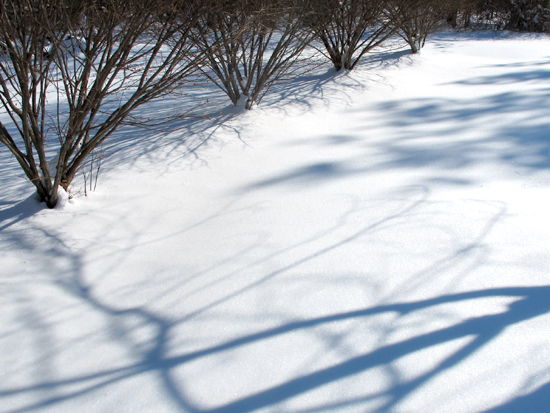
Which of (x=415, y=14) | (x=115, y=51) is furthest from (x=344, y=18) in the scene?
(x=115, y=51)

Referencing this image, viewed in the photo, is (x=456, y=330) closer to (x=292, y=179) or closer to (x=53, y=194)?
(x=292, y=179)

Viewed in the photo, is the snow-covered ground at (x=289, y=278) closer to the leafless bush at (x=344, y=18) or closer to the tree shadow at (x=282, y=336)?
the tree shadow at (x=282, y=336)

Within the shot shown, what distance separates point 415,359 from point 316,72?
267 inches

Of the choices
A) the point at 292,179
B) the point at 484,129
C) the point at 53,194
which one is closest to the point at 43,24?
the point at 53,194

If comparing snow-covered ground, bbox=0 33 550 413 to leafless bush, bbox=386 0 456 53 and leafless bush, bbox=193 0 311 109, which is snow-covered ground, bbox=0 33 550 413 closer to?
leafless bush, bbox=193 0 311 109

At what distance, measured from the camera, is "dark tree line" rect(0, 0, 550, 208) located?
118 inches

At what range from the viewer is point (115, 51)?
420cm

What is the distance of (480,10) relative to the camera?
54.7 feet

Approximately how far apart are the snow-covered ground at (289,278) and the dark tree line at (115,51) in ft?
1.88

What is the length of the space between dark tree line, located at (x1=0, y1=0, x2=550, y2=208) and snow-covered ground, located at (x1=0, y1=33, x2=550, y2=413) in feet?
1.88

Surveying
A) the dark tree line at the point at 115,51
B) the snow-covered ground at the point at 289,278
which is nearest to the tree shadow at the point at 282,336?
the snow-covered ground at the point at 289,278

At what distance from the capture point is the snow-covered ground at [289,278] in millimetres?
1917

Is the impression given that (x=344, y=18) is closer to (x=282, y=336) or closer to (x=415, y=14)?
(x=415, y=14)

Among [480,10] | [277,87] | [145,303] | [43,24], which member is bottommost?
[145,303]
